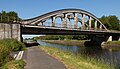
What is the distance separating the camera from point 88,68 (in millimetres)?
18094

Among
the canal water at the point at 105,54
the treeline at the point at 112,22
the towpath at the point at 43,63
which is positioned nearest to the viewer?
the towpath at the point at 43,63

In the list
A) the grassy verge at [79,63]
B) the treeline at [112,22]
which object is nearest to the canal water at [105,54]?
the grassy verge at [79,63]

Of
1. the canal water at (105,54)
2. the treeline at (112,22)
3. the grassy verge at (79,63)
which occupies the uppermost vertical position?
the treeline at (112,22)

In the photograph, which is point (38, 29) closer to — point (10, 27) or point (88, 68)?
point (10, 27)

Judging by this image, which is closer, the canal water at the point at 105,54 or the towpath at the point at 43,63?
the towpath at the point at 43,63

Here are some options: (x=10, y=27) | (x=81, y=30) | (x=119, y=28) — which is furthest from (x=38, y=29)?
(x=119, y=28)

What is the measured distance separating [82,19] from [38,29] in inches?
1290

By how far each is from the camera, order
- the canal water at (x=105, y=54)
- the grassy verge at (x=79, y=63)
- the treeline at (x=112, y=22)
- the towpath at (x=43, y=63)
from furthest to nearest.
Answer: the treeline at (x=112, y=22) < the canal water at (x=105, y=54) < the grassy verge at (x=79, y=63) < the towpath at (x=43, y=63)

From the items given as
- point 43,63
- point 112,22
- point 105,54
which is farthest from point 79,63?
point 112,22

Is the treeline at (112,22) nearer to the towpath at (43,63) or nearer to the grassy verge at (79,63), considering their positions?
the grassy verge at (79,63)

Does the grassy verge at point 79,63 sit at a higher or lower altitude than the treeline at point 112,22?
lower

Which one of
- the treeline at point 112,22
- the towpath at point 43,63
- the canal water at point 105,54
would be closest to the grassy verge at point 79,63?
the towpath at point 43,63

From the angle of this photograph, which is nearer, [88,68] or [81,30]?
[88,68]

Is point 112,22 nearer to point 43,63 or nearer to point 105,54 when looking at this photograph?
point 105,54
